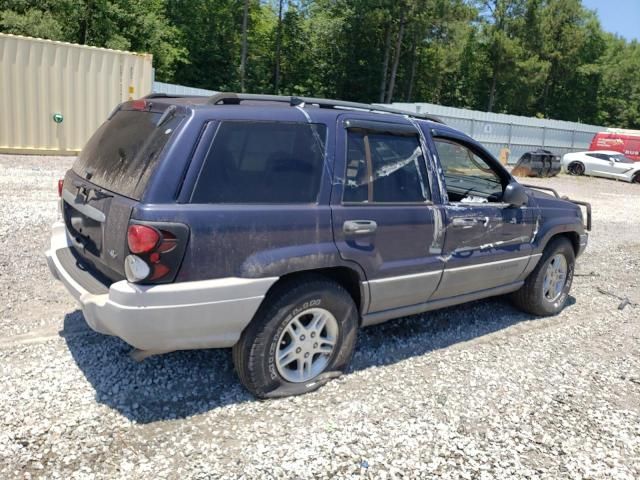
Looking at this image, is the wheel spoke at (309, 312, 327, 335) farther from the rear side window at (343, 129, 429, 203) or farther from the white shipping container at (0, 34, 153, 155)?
the white shipping container at (0, 34, 153, 155)

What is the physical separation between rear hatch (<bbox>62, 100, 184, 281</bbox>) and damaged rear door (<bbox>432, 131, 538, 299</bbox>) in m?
2.09

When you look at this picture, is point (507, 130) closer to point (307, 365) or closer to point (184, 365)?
point (307, 365)

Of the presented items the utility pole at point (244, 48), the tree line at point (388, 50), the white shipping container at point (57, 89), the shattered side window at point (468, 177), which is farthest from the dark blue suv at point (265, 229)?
the utility pole at point (244, 48)

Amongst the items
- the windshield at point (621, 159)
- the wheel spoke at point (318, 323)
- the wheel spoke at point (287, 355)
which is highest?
the windshield at point (621, 159)

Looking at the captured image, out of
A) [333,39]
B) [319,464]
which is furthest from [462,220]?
[333,39]

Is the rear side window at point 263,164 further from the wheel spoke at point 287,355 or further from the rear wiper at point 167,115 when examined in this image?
the wheel spoke at point 287,355

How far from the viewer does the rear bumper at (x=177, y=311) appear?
284 cm

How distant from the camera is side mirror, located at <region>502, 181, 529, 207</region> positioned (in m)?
4.42

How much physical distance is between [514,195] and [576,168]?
989 inches

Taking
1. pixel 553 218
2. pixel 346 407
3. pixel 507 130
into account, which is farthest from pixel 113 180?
pixel 507 130

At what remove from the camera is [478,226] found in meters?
4.27

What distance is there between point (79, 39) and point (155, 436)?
31883 mm

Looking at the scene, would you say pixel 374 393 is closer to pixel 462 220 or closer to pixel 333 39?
pixel 462 220

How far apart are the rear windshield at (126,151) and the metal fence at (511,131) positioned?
70.9ft
